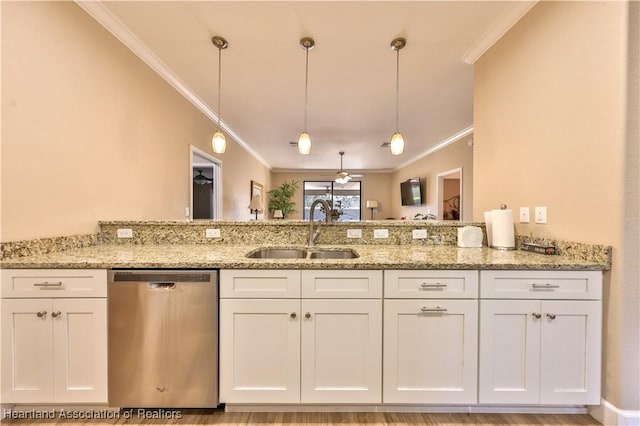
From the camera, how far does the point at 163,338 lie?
4.39 feet

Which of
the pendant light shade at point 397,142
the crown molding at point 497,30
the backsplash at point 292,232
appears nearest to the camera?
the crown molding at point 497,30

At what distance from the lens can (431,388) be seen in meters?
1.36

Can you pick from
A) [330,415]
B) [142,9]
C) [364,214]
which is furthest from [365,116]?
[364,214]

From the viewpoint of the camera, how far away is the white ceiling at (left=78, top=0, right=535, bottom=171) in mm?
1776

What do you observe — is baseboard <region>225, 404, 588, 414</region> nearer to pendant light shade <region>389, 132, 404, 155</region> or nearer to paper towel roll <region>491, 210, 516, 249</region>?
paper towel roll <region>491, 210, 516, 249</region>

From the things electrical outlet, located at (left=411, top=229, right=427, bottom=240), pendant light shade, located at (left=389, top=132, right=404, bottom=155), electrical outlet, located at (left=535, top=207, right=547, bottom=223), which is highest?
pendant light shade, located at (left=389, top=132, right=404, bottom=155)

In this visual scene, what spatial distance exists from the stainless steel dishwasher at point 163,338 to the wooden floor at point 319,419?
0.08 m

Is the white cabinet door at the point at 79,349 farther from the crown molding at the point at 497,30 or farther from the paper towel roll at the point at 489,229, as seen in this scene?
the crown molding at the point at 497,30

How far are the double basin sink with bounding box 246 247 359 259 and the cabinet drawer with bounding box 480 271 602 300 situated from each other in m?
0.80

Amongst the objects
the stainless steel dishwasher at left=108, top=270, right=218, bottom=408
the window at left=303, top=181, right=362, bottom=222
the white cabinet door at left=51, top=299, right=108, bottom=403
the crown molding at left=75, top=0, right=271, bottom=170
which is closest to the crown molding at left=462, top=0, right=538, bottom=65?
the stainless steel dishwasher at left=108, top=270, right=218, bottom=408

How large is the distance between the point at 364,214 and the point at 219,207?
554 cm

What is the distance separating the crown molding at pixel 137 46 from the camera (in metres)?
1.76

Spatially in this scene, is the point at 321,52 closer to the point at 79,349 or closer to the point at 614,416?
the point at 79,349

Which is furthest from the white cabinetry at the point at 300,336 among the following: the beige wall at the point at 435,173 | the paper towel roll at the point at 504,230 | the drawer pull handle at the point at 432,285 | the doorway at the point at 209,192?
the beige wall at the point at 435,173
